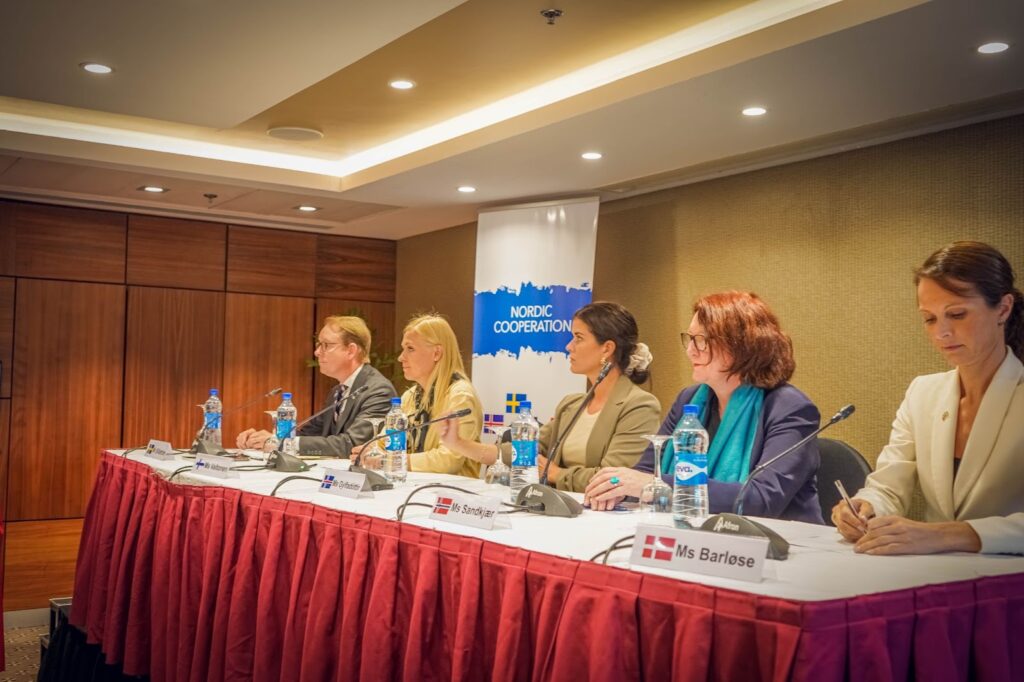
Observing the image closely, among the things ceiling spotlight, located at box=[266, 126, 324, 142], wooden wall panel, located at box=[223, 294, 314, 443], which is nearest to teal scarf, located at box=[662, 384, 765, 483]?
ceiling spotlight, located at box=[266, 126, 324, 142]

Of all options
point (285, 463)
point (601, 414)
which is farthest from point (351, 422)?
point (601, 414)

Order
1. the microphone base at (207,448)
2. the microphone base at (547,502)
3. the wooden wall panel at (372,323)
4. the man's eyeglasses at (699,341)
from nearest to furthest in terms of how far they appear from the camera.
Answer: the microphone base at (547,502) → the man's eyeglasses at (699,341) → the microphone base at (207,448) → the wooden wall panel at (372,323)

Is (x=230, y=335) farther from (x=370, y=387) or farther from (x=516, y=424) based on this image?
(x=516, y=424)

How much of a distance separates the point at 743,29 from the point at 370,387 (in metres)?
2.25

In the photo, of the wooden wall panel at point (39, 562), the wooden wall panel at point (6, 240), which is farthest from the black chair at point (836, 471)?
the wooden wall panel at point (6, 240)

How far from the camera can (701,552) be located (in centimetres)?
151

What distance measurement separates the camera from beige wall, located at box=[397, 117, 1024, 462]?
13.2 ft

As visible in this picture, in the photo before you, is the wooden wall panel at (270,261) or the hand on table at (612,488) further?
the wooden wall panel at (270,261)

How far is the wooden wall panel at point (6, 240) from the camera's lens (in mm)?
6129

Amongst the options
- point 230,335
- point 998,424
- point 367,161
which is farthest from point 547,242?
point 998,424

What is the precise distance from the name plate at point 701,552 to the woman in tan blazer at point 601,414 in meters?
1.58

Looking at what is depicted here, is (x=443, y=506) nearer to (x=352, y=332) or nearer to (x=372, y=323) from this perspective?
(x=352, y=332)

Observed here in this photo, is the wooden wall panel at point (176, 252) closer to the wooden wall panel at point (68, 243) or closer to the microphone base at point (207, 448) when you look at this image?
the wooden wall panel at point (68, 243)

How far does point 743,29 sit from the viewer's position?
3.48 m
